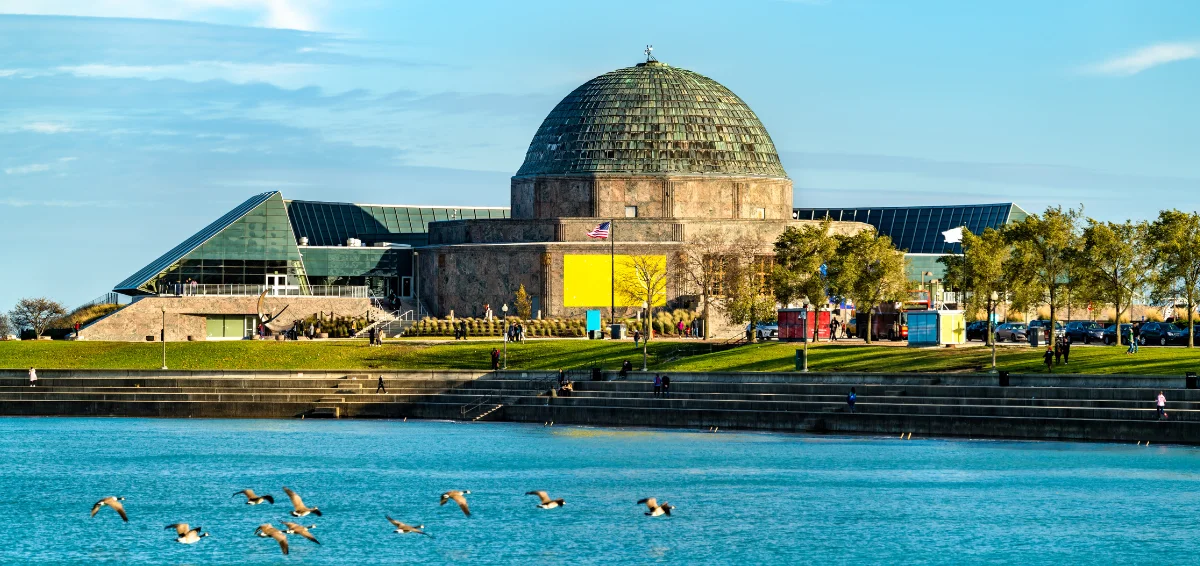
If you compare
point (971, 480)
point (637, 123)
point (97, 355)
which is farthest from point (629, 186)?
point (971, 480)

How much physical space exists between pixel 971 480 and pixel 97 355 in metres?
36.8

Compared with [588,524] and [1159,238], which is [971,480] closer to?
[588,524]

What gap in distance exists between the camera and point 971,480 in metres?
43.0

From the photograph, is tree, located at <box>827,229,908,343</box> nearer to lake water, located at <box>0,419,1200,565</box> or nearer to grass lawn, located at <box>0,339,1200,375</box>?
grass lawn, located at <box>0,339,1200,375</box>

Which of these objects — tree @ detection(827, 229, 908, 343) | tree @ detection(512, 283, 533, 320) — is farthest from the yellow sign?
tree @ detection(827, 229, 908, 343)

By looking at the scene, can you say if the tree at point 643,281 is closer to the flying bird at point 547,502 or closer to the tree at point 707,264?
the tree at point 707,264

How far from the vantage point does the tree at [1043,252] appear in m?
64.2

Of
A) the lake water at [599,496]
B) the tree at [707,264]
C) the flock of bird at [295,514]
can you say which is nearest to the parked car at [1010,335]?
the tree at [707,264]

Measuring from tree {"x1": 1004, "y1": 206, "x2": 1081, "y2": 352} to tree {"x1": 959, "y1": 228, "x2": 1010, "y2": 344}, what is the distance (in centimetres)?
53

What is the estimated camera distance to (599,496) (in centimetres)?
4166

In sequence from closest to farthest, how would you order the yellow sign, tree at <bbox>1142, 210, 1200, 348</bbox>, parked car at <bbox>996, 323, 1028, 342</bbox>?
tree at <bbox>1142, 210, 1200, 348</bbox> → parked car at <bbox>996, 323, 1028, 342</bbox> → the yellow sign

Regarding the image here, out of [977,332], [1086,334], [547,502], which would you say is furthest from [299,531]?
[977,332]

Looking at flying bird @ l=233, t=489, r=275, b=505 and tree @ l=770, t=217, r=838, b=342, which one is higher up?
tree @ l=770, t=217, r=838, b=342

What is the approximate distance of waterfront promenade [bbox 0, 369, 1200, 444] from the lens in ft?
158
